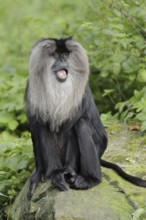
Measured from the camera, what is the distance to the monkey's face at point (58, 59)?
5270 mm

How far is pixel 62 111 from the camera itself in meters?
5.35

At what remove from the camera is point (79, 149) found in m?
5.33

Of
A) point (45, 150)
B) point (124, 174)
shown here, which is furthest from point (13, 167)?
point (124, 174)

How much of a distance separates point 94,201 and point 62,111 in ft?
2.71

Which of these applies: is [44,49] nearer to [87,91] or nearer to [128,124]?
[87,91]

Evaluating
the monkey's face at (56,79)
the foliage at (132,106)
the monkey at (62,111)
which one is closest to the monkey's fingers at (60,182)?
the monkey at (62,111)

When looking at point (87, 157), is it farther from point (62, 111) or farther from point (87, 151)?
point (62, 111)

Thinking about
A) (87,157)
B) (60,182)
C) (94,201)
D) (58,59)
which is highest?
(58,59)

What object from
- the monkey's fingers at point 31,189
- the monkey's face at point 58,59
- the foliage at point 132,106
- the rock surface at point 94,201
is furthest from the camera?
the foliage at point 132,106

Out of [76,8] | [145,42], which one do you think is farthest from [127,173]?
[76,8]

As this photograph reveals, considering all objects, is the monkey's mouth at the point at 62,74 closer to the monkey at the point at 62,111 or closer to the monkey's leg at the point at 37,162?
the monkey at the point at 62,111

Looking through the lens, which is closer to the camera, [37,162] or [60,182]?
[60,182]

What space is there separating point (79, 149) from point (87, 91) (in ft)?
1.68

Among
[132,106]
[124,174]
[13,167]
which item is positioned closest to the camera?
[124,174]
